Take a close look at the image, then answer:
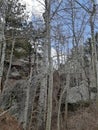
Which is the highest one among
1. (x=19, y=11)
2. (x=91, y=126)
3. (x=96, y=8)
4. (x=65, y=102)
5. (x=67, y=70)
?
(x=19, y=11)

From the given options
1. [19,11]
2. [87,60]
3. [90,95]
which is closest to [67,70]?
[90,95]

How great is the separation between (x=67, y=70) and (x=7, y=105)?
391 cm

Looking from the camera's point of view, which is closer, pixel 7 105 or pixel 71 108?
pixel 7 105

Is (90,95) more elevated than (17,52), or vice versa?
(17,52)

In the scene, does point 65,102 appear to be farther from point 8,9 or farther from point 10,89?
point 8,9

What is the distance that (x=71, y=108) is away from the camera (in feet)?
61.1

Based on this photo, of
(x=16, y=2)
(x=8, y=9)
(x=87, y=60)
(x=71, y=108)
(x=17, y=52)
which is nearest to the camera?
(x=8, y=9)

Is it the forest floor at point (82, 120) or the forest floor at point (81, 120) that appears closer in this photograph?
the forest floor at point (81, 120)

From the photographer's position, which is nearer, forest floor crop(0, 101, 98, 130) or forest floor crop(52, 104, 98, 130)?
forest floor crop(0, 101, 98, 130)

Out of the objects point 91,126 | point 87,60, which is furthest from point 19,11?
point 87,60

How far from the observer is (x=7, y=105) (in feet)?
49.2

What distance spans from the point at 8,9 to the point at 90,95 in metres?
8.21

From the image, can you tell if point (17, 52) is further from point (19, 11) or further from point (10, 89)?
point (10, 89)

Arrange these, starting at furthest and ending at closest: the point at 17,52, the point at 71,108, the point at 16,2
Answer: the point at 17,52 < the point at 16,2 < the point at 71,108
